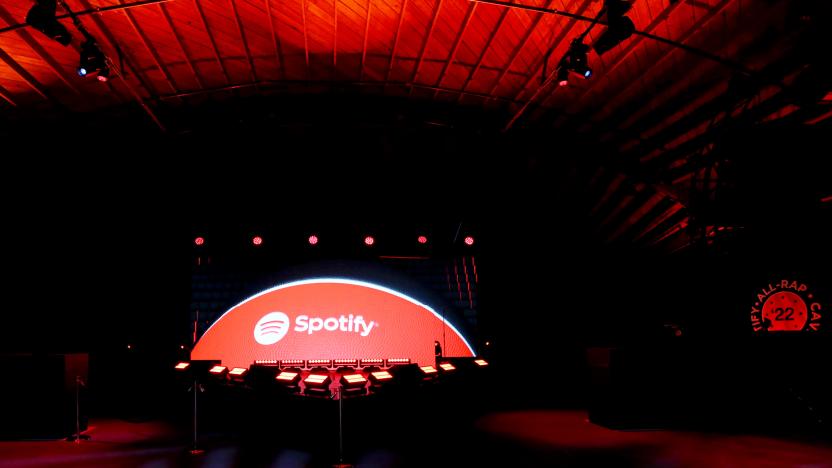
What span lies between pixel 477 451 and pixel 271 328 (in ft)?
16.7

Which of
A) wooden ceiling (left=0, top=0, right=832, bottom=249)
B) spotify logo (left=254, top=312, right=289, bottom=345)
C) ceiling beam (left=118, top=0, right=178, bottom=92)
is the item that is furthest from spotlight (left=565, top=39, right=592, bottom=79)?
spotify logo (left=254, top=312, right=289, bottom=345)

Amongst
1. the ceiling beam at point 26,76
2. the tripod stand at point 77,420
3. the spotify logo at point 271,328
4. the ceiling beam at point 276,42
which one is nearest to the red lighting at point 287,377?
the tripod stand at point 77,420

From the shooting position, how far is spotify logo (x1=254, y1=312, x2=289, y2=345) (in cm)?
957

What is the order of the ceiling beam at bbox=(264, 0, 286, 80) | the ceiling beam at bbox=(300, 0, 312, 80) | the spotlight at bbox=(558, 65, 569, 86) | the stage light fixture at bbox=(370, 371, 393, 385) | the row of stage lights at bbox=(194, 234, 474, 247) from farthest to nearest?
1. the row of stage lights at bbox=(194, 234, 474, 247)
2. the spotlight at bbox=(558, 65, 569, 86)
3. the ceiling beam at bbox=(264, 0, 286, 80)
4. the ceiling beam at bbox=(300, 0, 312, 80)
5. the stage light fixture at bbox=(370, 371, 393, 385)

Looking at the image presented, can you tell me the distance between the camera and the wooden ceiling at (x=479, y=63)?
6754 mm

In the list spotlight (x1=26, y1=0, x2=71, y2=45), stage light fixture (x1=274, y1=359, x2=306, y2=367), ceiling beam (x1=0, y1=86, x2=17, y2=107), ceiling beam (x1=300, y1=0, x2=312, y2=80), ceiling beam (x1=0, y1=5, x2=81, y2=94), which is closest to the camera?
spotlight (x1=26, y1=0, x2=71, y2=45)

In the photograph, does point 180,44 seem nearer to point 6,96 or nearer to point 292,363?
point 6,96

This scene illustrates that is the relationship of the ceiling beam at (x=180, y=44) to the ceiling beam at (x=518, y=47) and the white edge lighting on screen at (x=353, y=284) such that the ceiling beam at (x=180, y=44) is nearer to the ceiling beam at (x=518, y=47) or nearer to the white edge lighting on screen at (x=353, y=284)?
the white edge lighting on screen at (x=353, y=284)

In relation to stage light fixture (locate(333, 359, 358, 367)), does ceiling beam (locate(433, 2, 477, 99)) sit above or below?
above

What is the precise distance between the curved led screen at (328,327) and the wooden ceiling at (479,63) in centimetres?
394

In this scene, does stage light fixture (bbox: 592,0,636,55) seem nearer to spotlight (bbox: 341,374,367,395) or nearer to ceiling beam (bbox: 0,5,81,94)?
spotlight (bbox: 341,374,367,395)

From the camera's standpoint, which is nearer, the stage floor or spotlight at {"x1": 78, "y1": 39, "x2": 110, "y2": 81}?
the stage floor

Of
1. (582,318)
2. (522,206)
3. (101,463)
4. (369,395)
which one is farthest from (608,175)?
(101,463)

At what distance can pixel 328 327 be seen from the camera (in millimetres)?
9703
